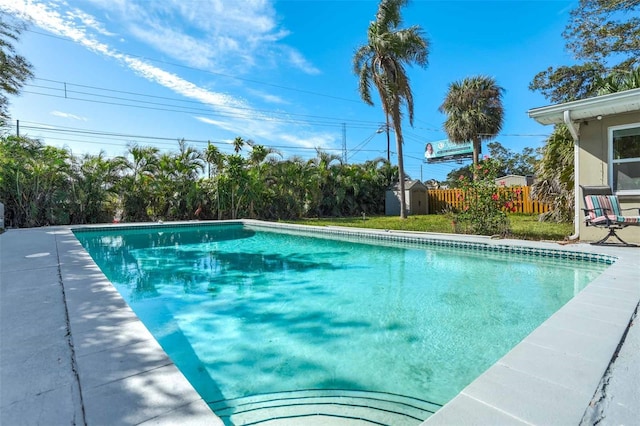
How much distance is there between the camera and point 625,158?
22.6 ft

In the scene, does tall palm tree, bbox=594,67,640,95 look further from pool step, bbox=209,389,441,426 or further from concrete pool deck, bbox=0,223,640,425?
pool step, bbox=209,389,441,426

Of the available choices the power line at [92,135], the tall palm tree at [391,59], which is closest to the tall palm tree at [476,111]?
the tall palm tree at [391,59]

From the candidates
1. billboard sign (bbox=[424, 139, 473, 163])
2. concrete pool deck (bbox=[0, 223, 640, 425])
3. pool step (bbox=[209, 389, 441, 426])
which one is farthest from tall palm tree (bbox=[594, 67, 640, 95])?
billboard sign (bbox=[424, 139, 473, 163])

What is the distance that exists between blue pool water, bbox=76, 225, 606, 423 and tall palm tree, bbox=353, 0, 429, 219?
355 inches

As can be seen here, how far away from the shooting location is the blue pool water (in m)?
2.72

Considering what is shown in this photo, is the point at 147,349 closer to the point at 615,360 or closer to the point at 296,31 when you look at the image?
the point at 615,360

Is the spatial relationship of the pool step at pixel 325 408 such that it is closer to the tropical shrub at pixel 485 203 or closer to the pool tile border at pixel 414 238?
the pool tile border at pixel 414 238

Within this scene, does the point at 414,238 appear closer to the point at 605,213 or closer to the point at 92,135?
the point at 605,213

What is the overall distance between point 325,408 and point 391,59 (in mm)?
15919

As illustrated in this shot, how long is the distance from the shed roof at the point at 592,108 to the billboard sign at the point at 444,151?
26.5m

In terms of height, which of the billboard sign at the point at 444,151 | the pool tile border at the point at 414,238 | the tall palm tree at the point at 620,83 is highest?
the billboard sign at the point at 444,151

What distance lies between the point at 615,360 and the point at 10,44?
52.5 feet

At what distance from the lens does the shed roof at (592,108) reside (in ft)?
20.2

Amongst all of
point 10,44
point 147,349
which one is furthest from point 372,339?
point 10,44
